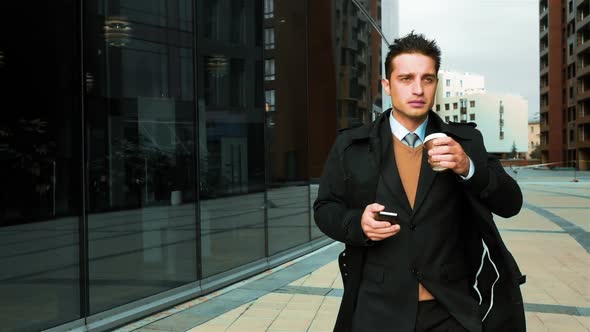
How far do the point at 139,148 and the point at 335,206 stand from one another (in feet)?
13.6

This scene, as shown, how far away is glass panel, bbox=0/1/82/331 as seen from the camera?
4.70m

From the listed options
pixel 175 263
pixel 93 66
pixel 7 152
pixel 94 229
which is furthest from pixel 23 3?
pixel 175 263

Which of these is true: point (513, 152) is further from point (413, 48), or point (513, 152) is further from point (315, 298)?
point (413, 48)

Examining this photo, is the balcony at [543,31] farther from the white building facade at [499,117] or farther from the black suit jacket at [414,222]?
the black suit jacket at [414,222]

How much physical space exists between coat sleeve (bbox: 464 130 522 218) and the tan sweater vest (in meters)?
0.20

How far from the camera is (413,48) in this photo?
7.22ft

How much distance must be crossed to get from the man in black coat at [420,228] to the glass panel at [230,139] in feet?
16.3

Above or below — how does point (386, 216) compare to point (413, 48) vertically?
below

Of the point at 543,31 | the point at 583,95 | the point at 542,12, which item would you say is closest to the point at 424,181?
the point at 583,95

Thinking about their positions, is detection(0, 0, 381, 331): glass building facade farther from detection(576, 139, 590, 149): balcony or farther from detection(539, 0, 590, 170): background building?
detection(576, 139, 590, 149): balcony

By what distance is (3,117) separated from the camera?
4.65m

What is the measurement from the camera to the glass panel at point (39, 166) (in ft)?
15.4

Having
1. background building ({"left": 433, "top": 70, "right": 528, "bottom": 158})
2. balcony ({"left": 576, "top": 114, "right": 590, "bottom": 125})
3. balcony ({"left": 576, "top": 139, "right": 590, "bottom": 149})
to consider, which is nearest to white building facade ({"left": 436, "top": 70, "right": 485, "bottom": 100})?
background building ({"left": 433, "top": 70, "right": 528, "bottom": 158})

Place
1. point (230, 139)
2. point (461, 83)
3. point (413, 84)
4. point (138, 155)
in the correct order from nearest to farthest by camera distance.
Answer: point (413, 84) < point (138, 155) < point (230, 139) < point (461, 83)
